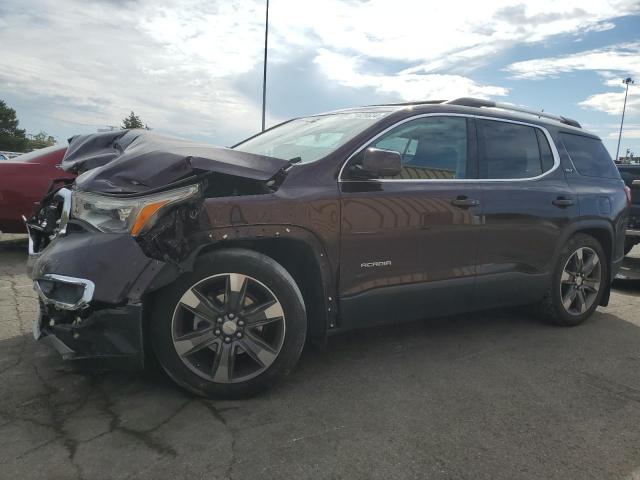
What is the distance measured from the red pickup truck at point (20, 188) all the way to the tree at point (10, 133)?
6368 cm

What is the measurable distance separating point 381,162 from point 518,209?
4.90 feet

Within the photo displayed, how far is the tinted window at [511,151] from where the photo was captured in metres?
3.91

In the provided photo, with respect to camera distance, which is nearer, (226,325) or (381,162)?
(226,325)

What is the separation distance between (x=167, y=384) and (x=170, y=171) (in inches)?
51.0

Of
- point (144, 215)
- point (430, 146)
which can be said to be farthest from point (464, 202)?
point (144, 215)

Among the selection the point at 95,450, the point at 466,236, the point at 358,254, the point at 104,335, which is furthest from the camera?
the point at 466,236

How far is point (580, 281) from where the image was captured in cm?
462

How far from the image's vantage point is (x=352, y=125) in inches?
139

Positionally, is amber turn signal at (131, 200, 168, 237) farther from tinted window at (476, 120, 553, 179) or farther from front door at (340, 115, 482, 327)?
tinted window at (476, 120, 553, 179)

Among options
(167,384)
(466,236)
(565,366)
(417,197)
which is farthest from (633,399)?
(167,384)

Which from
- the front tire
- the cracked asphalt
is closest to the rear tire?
the cracked asphalt

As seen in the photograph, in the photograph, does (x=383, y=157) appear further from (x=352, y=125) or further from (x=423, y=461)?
(x=423, y=461)

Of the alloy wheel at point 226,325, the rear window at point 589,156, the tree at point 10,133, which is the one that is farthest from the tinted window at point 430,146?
the tree at point 10,133

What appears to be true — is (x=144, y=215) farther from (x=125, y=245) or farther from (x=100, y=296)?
(x=100, y=296)
